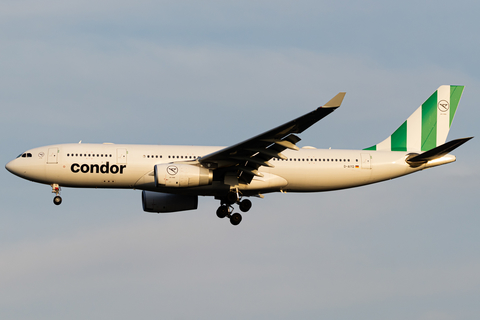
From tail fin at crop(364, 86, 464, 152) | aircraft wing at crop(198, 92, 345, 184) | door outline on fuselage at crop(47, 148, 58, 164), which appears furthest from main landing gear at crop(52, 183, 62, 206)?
tail fin at crop(364, 86, 464, 152)

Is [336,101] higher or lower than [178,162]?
higher

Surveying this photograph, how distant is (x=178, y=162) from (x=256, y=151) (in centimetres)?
387

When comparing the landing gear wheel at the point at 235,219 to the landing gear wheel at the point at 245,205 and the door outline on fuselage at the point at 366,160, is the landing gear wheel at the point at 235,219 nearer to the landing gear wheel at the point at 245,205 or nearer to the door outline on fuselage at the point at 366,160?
the landing gear wheel at the point at 245,205

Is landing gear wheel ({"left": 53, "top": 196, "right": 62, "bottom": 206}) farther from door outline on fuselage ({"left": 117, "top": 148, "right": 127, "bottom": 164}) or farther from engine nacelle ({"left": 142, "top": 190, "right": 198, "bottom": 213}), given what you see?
engine nacelle ({"left": 142, "top": 190, "right": 198, "bottom": 213})

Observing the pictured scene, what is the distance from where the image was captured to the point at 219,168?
99.7 feet

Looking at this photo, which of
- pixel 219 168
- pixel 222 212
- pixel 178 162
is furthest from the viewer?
pixel 222 212

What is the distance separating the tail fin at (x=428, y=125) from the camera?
35.5 meters

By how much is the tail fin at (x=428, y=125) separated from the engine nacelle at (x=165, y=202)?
414 inches

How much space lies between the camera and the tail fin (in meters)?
35.5


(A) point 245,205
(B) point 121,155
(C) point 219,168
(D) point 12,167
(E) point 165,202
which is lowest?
(A) point 245,205

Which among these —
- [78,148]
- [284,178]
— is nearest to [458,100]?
[284,178]

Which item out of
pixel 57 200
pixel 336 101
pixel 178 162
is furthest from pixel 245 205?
pixel 336 101

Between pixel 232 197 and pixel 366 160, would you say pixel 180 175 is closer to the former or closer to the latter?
pixel 232 197

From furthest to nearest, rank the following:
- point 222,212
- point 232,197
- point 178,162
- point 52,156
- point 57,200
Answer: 1. point 222,212
2. point 57,200
3. point 232,197
4. point 52,156
5. point 178,162
